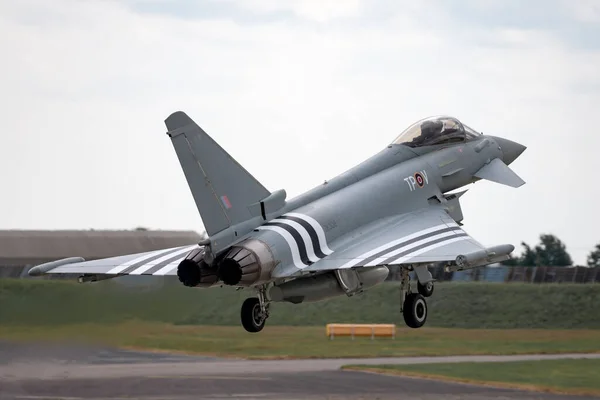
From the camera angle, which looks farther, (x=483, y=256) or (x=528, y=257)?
(x=528, y=257)

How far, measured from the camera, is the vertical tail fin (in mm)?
25141

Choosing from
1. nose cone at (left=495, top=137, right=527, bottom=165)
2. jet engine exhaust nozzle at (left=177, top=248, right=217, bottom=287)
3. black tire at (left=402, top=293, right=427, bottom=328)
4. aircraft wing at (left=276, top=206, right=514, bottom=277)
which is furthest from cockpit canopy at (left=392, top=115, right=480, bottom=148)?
jet engine exhaust nozzle at (left=177, top=248, right=217, bottom=287)

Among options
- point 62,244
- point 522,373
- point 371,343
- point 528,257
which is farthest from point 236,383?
point 528,257

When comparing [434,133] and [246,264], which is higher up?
[434,133]

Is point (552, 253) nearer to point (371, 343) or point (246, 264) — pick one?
point (371, 343)

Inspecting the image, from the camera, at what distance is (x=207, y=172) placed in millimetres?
25188

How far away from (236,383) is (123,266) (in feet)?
161

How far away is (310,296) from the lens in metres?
27.0

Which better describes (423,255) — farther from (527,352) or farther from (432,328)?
(432,328)

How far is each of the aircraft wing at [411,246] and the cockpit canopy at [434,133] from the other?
6.37ft

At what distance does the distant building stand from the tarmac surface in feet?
24.7

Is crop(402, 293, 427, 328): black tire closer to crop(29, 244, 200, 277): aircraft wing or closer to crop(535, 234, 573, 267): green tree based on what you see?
crop(29, 244, 200, 277): aircraft wing

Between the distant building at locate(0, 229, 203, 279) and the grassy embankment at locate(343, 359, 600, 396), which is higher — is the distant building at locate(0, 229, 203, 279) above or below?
above

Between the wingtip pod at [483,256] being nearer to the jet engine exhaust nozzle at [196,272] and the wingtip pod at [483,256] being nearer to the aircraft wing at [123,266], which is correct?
the jet engine exhaust nozzle at [196,272]
